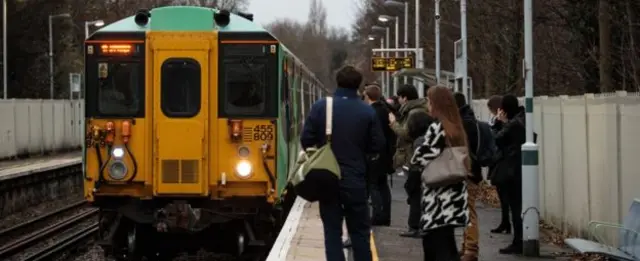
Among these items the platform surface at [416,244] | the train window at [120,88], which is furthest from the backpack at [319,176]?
the train window at [120,88]

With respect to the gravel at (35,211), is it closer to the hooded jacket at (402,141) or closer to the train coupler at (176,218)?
the train coupler at (176,218)

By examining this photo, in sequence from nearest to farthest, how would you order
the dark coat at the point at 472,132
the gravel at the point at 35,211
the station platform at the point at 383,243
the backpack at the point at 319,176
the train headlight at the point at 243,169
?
1. the backpack at the point at 319,176
2. the dark coat at the point at 472,132
3. the station platform at the point at 383,243
4. the train headlight at the point at 243,169
5. the gravel at the point at 35,211

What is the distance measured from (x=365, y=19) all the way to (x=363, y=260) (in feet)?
205

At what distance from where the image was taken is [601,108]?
11.9m

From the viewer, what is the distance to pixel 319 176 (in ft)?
26.8

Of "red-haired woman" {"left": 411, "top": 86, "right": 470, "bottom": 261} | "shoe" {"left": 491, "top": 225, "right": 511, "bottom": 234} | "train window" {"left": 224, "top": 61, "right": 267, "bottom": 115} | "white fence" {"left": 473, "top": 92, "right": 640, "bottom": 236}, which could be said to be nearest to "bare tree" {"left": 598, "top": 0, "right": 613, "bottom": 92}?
"white fence" {"left": 473, "top": 92, "right": 640, "bottom": 236}

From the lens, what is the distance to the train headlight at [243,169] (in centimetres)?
1242

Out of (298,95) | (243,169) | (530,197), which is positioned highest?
(298,95)

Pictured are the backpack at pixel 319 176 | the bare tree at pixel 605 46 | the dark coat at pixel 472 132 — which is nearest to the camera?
the backpack at pixel 319 176

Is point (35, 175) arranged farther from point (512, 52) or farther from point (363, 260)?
point (363, 260)

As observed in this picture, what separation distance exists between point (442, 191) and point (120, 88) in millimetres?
5415

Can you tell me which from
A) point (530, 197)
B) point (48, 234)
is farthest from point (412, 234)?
point (48, 234)

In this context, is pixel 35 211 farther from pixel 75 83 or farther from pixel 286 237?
pixel 75 83

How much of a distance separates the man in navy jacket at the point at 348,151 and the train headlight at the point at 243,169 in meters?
4.02
